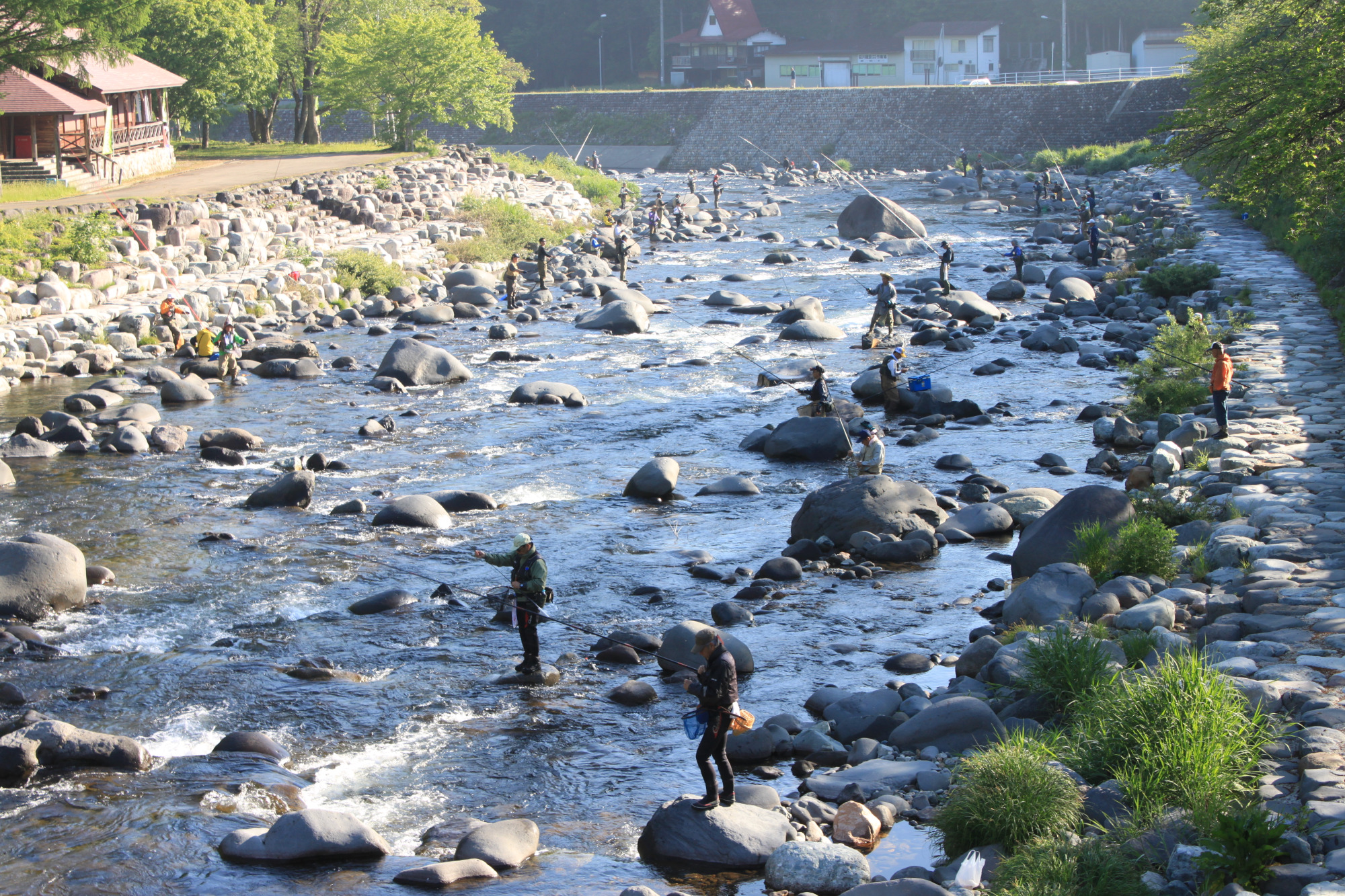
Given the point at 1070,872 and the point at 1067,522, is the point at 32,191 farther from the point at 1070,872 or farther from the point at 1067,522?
the point at 1070,872

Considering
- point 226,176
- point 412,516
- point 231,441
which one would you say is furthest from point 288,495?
point 226,176

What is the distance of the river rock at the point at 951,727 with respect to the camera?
912 centimetres

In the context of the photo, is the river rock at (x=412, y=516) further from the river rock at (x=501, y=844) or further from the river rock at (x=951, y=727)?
the river rock at (x=951, y=727)

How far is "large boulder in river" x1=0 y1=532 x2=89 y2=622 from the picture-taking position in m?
12.3

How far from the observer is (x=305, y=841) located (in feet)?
26.1

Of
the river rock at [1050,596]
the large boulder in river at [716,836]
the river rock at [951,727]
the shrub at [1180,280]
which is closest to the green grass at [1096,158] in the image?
the shrub at [1180,280]

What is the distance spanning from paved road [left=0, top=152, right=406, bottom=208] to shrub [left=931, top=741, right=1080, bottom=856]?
2927cm

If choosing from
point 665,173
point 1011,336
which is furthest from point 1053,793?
point 665,173

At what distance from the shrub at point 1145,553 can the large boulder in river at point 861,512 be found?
2787mm

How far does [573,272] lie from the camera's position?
36781 mm

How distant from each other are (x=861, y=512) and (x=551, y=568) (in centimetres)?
371

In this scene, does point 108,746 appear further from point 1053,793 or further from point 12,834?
point 1053,793

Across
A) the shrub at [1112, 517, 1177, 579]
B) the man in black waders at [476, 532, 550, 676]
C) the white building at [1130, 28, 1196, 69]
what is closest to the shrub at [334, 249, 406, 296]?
the man in black waders at [476, 532, 550, 676]

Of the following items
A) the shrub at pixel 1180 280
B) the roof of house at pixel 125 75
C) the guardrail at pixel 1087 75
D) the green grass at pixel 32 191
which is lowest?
the shrub at pixel 1180 280
